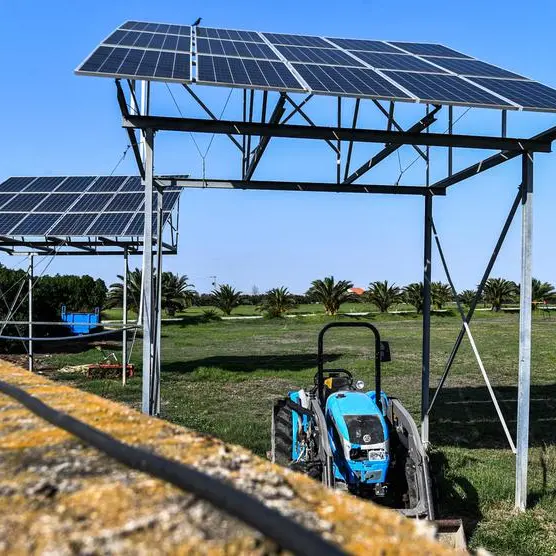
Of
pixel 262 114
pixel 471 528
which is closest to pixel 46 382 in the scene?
pixel 471 528

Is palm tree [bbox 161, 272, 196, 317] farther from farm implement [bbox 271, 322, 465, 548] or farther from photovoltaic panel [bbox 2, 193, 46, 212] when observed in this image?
farm implement [bbox 271, 322, 465, 548]

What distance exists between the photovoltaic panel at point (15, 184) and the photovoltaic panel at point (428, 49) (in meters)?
12.2

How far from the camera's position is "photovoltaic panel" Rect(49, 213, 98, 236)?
14016 millimetres

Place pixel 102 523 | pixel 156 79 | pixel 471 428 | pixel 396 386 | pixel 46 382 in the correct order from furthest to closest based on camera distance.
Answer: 1. pixel 396 386
2. pixel 471 428
3. pixel 156 79
4. pixel 46 382
5. pixel 102 523

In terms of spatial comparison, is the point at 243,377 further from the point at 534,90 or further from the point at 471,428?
the point at 534,90

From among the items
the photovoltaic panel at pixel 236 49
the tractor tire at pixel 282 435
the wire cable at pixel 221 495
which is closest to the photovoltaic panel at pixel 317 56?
the photovoltaic panel at pixel 236 49

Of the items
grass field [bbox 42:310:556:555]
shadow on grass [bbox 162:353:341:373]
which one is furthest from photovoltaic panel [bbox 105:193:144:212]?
shadow on grass [bbox 162:353:341:373]

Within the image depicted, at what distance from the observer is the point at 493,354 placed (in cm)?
2294

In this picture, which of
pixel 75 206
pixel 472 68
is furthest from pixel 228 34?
pixel 75 206

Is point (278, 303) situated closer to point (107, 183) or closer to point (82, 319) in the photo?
point (82, 319)

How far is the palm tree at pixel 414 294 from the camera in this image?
50.2 m

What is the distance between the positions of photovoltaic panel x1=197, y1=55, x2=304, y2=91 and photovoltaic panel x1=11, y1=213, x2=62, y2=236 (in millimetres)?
8529

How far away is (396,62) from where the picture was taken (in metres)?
8.77

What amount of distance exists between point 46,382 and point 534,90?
6.96 m
